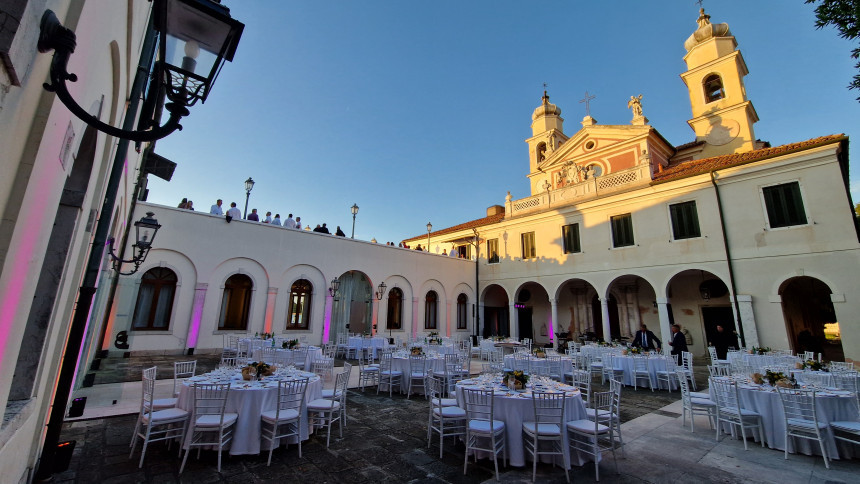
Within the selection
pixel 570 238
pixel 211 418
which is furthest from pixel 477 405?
pixel 570 238

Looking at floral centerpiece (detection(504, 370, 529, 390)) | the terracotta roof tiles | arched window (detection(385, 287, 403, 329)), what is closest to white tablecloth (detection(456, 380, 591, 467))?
floral centerpiece (detection(504, 370, 529, 390))

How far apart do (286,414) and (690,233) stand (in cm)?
1502

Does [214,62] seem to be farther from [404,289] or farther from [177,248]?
[404,289]

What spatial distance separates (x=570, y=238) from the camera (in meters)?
16.8

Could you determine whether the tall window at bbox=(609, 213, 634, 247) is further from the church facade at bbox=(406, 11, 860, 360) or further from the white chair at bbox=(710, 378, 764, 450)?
the white chair at bbox=(710, 378, 764, 450)

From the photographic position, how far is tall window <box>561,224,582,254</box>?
16547mm

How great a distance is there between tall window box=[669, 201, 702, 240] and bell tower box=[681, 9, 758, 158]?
6.73 m

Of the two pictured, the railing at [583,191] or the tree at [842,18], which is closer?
the tree at [842,18]

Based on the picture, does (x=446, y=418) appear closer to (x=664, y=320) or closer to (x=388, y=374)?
(x=388, y=374)

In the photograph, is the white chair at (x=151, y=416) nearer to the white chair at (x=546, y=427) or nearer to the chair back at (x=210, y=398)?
the chair back at (x=210, y=398)

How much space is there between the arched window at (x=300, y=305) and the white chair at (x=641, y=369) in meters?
11.9

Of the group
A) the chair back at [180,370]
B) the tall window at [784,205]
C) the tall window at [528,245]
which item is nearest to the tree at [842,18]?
the tall window at [784,205]

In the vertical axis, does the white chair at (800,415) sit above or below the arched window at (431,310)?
below

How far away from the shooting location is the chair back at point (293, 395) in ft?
15.2
